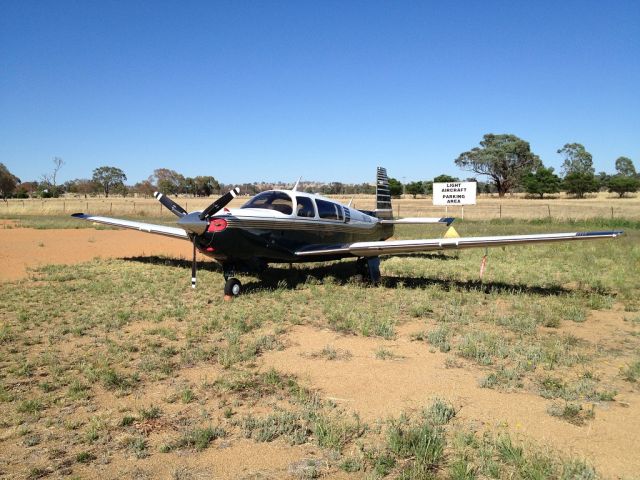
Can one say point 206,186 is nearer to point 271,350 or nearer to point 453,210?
point 453,210

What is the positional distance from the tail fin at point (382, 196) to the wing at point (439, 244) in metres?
4.48

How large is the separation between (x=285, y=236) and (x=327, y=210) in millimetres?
1943

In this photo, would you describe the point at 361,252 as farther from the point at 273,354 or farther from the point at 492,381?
the point at 492,381

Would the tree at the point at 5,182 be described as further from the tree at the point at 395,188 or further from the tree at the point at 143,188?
the tree at the point at 395,188

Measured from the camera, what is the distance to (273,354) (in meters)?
6.33

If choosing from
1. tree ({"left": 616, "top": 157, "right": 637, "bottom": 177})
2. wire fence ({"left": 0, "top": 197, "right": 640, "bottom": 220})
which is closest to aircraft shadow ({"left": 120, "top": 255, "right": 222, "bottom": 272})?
wire fence ({"left": 0, "top": 197, "right": 640, "bottom": 220})

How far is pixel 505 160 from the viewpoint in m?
91.6

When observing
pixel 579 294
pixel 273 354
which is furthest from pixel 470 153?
pixel 273 354

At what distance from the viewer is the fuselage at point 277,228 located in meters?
9.46

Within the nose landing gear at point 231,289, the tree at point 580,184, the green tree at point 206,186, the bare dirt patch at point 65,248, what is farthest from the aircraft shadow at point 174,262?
the green tree at point 206,186

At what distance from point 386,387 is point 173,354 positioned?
316 cm

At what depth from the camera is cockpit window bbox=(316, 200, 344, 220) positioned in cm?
1200

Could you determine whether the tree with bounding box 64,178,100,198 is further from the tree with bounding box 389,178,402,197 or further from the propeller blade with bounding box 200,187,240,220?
the propeller blade with bounding box 200,187,240,220

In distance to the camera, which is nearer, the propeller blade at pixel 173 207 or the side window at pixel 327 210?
the propeller blade at pixel 173 207
